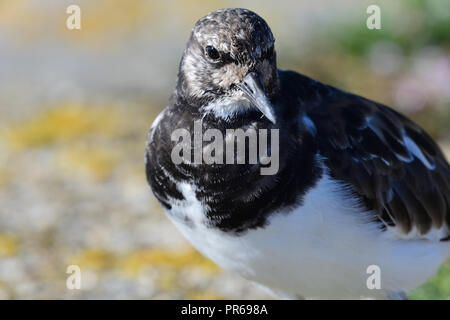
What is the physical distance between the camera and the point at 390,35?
21.1 ft

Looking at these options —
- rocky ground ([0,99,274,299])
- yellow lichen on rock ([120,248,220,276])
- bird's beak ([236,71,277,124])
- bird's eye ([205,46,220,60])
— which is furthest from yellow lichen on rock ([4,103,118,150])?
bird's beak ([236,71,277,124])

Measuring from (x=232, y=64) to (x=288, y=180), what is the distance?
0.52 metres

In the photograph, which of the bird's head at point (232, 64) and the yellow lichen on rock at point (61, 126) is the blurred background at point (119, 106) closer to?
the yellow lichen on rock at point (61, 126)

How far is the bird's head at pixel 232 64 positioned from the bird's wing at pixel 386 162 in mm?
393

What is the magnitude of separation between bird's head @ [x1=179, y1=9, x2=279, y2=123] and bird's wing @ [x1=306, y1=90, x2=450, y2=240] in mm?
393

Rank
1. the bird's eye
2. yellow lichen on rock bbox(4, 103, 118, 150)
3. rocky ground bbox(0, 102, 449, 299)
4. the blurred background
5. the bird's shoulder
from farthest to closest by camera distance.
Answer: yellow lichen on rock bbox(4, 103, 118, 150) → the blurred background → rocky ground bbox(0, 102, 449, 299) → the bird's shoulder → the bird's eye

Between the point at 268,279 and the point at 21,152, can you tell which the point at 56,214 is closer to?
the point at 21,152

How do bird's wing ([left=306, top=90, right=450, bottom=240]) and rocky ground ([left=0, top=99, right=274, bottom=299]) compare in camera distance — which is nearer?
bird's wing ([left=306, top=90, right=450, bottom=240])

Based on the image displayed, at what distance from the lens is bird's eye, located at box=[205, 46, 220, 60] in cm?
317

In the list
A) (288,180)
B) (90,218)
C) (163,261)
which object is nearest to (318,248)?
(288,180)

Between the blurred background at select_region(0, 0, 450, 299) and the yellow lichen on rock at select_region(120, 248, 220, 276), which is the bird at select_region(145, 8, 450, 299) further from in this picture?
the yellow lichen on rock at select_region(120, 248, 220, 276)

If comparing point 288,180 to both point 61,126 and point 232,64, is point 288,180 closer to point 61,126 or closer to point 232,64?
point 232,64

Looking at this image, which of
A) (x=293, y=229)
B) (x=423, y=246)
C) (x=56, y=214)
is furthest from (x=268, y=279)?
(x=56, y=214)
